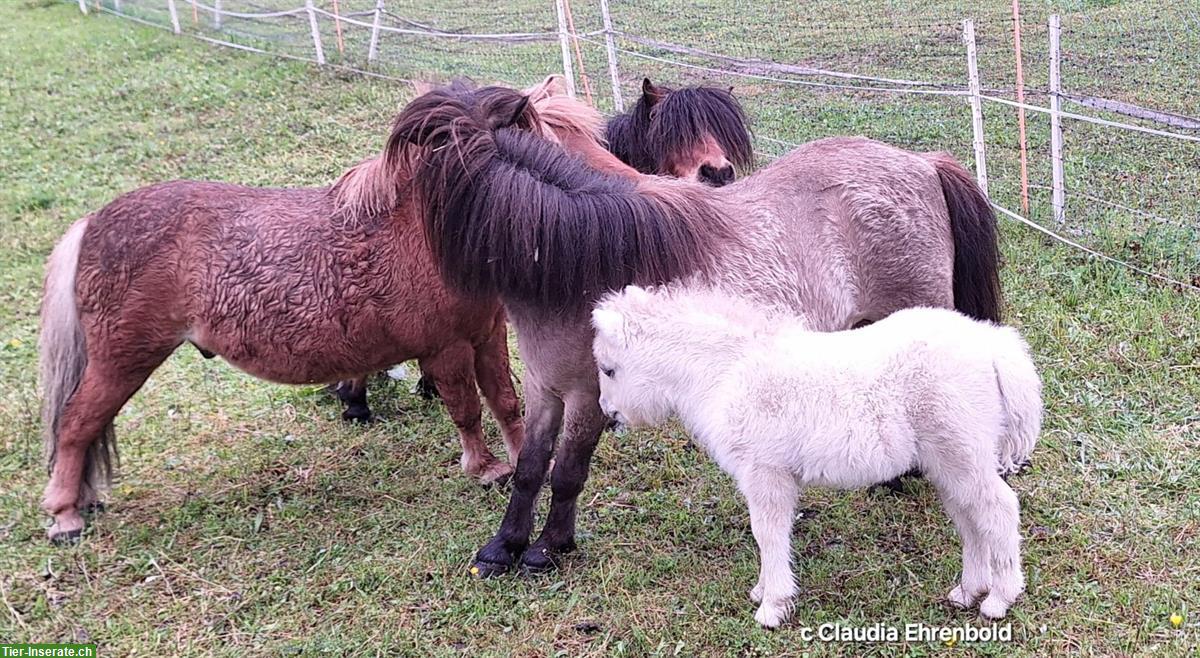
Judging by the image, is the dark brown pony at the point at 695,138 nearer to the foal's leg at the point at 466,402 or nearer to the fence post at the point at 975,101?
the foal's leg at the point at 466,402

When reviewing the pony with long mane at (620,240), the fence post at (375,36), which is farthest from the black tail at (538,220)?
the fence post at (375,36)

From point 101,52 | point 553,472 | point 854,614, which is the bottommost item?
point 854,614

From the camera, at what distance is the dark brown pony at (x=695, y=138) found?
5043mm

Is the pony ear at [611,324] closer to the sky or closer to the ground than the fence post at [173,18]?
closer to the ground

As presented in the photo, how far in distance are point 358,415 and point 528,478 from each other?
188cm

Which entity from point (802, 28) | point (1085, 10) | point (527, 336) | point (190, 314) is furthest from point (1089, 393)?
point (1085, 10)

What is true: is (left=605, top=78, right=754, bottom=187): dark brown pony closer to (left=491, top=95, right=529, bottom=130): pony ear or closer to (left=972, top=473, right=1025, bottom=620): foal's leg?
(left=491, top=95, right=529, bottom=130): pony ear

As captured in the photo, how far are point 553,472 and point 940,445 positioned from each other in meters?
1.47

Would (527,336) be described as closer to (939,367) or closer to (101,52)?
(939,367)

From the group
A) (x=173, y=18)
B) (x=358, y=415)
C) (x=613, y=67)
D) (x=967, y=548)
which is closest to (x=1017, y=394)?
(x=967, y=548)

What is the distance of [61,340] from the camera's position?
4133 millimetres

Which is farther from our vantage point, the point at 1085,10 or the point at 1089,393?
the point at 1085,10

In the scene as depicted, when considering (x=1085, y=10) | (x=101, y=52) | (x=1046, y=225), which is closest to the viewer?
(x=1046, y=225)

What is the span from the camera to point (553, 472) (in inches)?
144
